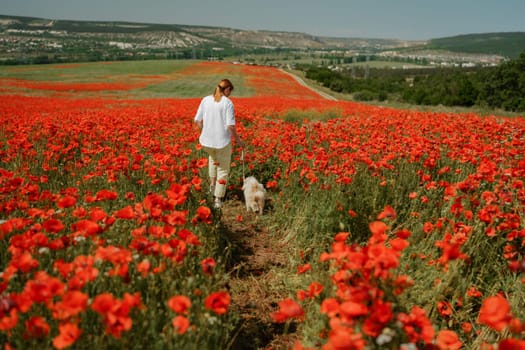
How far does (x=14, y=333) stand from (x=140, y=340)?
26.8 inches

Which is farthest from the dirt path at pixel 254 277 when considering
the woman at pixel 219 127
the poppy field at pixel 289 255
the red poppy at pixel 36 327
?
the red poppy at pixel 36 327

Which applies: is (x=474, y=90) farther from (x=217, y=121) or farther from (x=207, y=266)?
(x=207, y=266)

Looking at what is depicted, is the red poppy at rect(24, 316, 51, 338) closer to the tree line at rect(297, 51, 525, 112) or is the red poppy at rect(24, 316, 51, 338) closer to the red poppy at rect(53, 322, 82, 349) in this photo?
the red poppy at rect(53, 322, 82, 349)

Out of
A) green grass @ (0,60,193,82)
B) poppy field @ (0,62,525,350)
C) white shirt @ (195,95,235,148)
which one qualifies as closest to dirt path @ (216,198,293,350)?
poppy field @ (0,62,525,350)

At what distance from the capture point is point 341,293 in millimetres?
2021

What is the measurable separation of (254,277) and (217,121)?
8.00 ft

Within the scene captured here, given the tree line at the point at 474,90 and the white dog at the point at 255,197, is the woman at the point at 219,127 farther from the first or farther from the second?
the tree line at the point at 474,90

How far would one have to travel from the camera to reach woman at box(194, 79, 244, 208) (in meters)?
5.09

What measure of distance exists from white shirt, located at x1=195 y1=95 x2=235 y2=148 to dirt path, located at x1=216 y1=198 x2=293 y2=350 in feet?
3.81

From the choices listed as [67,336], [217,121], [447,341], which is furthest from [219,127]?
[447,341]

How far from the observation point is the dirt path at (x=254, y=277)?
2895 mm

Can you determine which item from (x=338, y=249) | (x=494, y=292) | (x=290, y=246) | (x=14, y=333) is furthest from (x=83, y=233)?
(x=494, y=292)

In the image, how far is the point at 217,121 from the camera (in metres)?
5.18

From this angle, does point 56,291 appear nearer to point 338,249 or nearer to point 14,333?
point 14,333
